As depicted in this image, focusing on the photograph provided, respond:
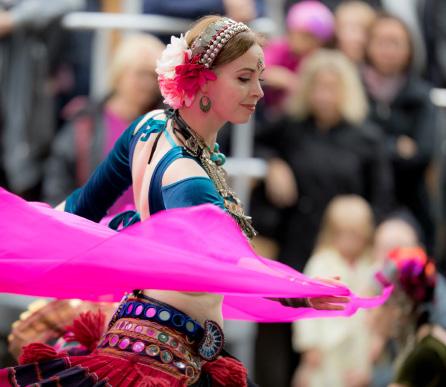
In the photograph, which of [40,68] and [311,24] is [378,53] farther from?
[40,68]

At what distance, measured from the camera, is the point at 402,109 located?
938cm

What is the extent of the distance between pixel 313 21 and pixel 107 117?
1.71 metres

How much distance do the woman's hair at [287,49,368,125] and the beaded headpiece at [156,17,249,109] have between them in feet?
12.5

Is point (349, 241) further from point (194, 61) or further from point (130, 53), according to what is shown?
point (194, 61)

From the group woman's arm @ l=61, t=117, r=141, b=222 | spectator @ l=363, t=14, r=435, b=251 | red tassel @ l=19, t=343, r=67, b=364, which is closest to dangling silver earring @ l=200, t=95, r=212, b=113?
woman's arm @ l=61, t=117, r=141, b=222

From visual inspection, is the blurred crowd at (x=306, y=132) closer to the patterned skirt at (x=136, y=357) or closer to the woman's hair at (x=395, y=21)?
the woman's hair at (x=395, y=21)

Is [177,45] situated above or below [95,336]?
above

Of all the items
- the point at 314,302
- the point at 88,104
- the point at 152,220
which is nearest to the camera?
the point at 152,220

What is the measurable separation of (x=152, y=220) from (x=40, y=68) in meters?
4.26

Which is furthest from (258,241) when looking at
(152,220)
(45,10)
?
(152,220)

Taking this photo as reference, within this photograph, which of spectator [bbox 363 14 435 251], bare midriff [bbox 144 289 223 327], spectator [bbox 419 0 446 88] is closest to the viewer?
bare midriff [bbox 144 289 223 327]

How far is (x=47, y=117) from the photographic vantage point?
8.84 m

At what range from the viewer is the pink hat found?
361 inches

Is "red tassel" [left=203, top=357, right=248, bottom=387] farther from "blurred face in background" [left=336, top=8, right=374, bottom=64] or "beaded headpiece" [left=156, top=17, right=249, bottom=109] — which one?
"blurred face in background" [left=336, top=8, right=374, bottom=64]
